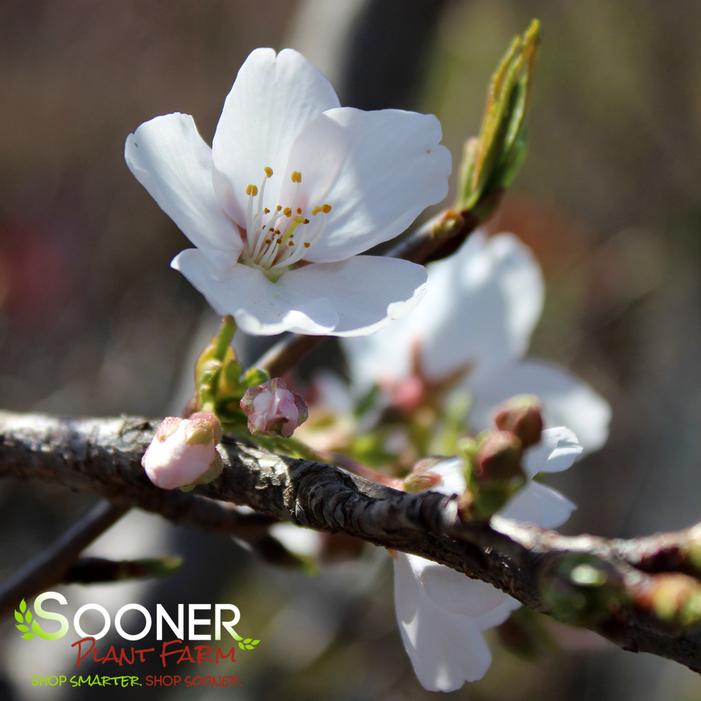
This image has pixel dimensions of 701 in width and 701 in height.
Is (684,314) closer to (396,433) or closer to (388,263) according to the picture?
(396,433)

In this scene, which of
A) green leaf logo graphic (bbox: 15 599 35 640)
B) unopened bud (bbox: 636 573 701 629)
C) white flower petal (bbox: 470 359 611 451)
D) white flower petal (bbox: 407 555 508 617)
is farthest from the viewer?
white flower petal (bbox: 470 359 611 451)

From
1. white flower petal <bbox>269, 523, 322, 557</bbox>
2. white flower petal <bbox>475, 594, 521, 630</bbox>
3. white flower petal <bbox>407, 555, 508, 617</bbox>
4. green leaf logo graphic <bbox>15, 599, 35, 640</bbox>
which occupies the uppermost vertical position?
white flower petal <bbox>407, 555, 508, 617</bbox>

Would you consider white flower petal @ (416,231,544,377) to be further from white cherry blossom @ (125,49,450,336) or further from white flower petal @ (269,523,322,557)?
white cherry blossom @ (125,49,450,336)

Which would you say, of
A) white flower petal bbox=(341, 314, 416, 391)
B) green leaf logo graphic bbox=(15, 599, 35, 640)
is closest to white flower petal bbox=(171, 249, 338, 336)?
green leaf logo graphic bbox=(15, 599, 35, 640)

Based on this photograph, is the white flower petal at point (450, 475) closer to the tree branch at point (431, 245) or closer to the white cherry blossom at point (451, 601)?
the white cherry blossom at point (451, 601)

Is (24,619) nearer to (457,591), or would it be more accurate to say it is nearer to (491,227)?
(457,591)

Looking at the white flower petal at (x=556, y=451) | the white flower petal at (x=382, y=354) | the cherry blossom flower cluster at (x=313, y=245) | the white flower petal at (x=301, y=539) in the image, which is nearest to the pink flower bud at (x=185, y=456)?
the cherry blossom flower cluster at (x=313, y=245)
